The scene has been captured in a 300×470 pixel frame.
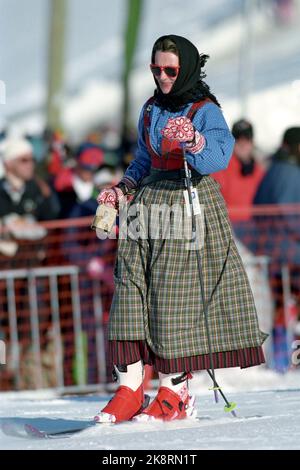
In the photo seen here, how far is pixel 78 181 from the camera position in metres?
10.8

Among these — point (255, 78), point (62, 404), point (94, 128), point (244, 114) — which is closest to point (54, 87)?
point (94, 128)

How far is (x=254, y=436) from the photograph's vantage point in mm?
5234

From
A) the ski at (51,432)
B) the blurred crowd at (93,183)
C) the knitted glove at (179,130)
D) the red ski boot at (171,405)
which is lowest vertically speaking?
the ski at (51,432)

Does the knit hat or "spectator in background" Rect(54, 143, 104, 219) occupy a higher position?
the knit hat

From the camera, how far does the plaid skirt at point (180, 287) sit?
5887 mm

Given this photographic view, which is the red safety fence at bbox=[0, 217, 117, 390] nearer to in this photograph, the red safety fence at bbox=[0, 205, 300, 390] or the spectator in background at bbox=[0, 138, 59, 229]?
the red safety fence at bbox=[0, 205, 300, 390]

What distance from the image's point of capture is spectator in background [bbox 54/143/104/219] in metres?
10.3

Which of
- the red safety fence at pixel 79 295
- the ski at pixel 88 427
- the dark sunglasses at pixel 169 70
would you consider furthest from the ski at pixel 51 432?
the red safety fence at pixel 79 295

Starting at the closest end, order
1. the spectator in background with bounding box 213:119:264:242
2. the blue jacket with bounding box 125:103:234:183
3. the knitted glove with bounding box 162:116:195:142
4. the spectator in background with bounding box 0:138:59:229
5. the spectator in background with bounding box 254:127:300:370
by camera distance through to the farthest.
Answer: the knitted glove with bounding box 162:116:195:142 < the blue jacket with bounding box 125:103:234:183 < the spectator in background with bounding box 254:127:300:370 < the spectator in background with bounding box 213:119:264:242 < the spectator in background with bounding box 0:138:59:229

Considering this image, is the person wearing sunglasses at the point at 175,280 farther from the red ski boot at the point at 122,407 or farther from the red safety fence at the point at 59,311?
the red safety fence at the point at 59,311

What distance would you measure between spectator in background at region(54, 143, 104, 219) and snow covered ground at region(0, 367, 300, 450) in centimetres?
265

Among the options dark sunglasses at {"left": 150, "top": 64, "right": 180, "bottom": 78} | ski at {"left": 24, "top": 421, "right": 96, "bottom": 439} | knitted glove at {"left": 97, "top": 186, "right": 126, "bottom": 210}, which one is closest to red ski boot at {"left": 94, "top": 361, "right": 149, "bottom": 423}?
ski at {"left": 24, "top": 421, "right": 96, "bottom": 439}

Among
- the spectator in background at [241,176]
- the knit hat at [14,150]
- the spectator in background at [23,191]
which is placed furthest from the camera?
the knit hat at [14,150]
